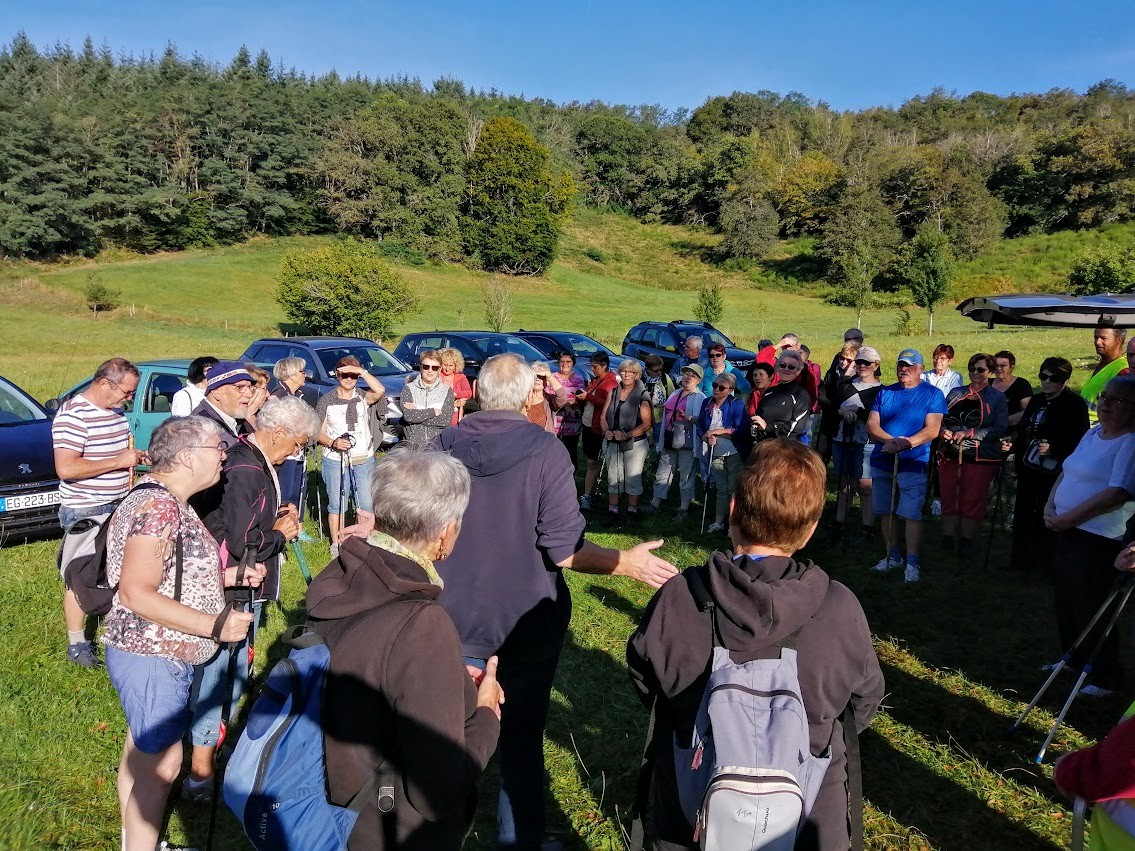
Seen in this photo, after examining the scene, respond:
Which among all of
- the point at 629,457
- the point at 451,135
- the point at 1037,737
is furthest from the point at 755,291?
→ the point at 1037,737

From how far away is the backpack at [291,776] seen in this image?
183 centimetres

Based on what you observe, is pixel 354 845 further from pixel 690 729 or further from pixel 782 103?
pixel 782 103

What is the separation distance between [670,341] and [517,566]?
17020 mm

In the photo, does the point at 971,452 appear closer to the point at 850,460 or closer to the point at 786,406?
the point at 850,460

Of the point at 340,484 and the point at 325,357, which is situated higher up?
the point at 325,357

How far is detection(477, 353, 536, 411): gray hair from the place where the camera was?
9.90ft

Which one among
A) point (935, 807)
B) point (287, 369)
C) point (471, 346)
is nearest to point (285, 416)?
point (287, 369)

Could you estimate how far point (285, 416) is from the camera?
3961mm

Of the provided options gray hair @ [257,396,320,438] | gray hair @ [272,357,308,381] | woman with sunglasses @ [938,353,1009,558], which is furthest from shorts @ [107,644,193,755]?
woman with sunglasses @ [938,353,1009,558]

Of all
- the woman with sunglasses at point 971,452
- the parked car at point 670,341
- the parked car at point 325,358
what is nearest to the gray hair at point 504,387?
the woman with sunglasses at point 971,452

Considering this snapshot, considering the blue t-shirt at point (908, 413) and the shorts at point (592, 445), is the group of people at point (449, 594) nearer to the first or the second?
the blue t-shirt at point (908, 413)

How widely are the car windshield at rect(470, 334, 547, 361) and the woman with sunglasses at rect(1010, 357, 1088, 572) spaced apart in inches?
401

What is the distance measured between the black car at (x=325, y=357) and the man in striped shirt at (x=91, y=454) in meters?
6.76

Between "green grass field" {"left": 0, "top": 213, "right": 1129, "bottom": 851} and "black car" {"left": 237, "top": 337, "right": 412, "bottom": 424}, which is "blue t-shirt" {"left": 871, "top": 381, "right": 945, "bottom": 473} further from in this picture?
"black car" {"left": 237, "top": 337, "right": 412, "bottom": 424}
